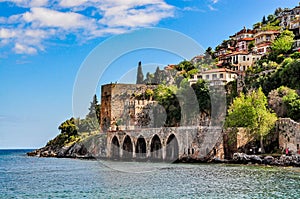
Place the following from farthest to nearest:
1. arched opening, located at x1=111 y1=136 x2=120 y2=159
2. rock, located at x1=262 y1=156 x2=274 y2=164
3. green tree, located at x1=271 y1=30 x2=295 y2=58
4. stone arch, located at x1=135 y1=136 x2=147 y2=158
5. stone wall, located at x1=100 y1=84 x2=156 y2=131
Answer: stone wall, located at x1=100 y1=84 x2=156 y2=131 < green tree, located at x1=271 y1=30 x2=295 y2=58 < arched opening, located at x1=111 y1=136 x2=120 y2=159 < stone arch, located at x1=135 y1=136 x2=147 y2=158 < rock, located at x1=262 y1=156 x2=274 y2=164

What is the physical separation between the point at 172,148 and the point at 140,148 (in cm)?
743

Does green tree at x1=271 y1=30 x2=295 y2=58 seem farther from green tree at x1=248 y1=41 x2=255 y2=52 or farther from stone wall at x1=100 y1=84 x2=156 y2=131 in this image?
stone wall at x1=100 y1=84 x2=156 y2=131

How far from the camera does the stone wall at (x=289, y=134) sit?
133 ft

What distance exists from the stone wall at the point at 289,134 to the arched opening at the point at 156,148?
636 inches

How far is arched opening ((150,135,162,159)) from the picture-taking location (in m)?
54.2

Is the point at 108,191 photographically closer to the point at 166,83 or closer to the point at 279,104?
the point at 279,104

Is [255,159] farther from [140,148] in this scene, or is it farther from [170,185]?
[140,148]

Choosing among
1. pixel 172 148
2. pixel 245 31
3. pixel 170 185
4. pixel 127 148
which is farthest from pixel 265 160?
pixel 245 31

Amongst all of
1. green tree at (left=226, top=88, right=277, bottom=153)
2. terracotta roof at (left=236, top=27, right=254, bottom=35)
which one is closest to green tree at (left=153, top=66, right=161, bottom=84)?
terracotta roof at (left=236, top=27, right=254, bottom=35)

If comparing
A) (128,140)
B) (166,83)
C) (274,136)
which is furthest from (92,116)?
(274,136)

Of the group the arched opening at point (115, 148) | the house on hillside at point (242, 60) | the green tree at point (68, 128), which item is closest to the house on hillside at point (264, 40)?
the house on hillside at point (242, 60)

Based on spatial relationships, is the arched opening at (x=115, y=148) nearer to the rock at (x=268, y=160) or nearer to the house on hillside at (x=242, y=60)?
the house on hillside at (x=242, y=60)

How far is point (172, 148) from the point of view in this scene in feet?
173

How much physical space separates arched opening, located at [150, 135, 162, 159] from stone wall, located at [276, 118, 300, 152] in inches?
636
